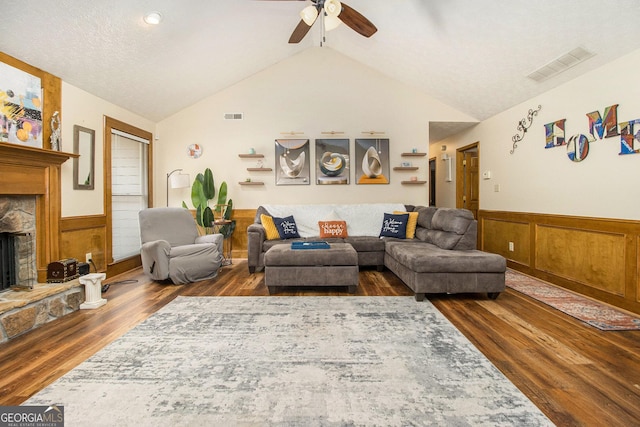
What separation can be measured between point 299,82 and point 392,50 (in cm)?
161

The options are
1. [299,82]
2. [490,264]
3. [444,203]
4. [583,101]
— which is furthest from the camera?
[444,203]

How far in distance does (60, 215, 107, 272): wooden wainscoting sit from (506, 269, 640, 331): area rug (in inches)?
191

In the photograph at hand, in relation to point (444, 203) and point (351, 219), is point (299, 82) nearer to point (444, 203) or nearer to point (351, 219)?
point (351, 219)

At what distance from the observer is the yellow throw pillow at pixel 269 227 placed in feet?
14.4

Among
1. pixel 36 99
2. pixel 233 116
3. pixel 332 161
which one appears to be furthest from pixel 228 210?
pixel 36 99

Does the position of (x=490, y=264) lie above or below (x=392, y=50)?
below

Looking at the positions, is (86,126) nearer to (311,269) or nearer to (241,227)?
(241,227)

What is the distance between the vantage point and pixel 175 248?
3703mm

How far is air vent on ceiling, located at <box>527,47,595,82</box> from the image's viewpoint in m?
2.89

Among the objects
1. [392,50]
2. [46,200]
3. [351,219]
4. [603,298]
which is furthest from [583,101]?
[46,200]

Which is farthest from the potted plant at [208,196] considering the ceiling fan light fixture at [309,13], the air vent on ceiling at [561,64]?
the air vent on ceiling at [561,64]

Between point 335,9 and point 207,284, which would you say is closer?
point 335,9

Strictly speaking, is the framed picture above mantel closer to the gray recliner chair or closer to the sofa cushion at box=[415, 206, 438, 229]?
the gray recliner chair

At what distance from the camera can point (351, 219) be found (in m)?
4.76
